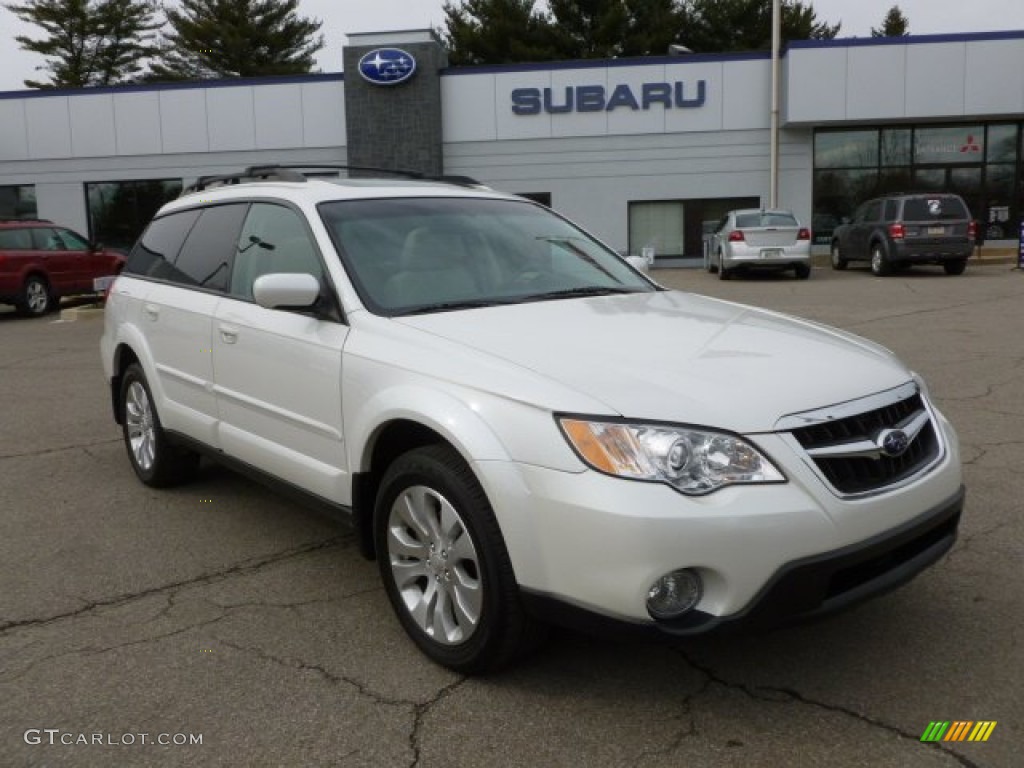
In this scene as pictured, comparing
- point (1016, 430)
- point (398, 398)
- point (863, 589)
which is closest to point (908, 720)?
point (863, 589)

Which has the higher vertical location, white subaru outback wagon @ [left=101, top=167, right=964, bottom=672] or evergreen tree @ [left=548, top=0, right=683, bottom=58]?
evergreen tree @ [left=548, top=0, right=683, bottom=58]

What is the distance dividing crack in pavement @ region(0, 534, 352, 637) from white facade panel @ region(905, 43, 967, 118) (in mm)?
24136

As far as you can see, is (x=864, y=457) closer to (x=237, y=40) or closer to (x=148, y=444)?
(x=148, y=444)

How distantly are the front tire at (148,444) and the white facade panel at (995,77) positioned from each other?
24.4 meters

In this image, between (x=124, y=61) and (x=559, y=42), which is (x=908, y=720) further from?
(x=124, y=61)

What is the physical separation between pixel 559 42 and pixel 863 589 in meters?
40.5

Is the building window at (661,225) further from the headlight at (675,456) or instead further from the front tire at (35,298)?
the headlight at (675,456)

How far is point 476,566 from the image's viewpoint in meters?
2.91

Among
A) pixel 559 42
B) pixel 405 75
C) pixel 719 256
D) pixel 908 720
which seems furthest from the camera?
pixel 559 42

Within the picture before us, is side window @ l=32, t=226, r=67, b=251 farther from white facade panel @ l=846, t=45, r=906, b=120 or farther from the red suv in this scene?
white facade panel @ l=846, t=45, r=906, b=120

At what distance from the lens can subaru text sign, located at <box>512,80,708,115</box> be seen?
2553 centimetres

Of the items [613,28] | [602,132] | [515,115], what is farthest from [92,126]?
[613,28]

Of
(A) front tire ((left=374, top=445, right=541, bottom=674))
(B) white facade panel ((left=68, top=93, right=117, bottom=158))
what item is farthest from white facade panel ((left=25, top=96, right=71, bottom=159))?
(A) front tire ((left=374, top=445, right=541, bottom=674))

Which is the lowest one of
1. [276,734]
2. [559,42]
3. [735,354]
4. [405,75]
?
[276,734]
